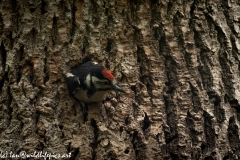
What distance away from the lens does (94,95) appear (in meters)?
2.95

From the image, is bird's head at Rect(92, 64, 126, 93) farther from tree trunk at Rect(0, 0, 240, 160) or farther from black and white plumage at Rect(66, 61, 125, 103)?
tree trunk at Rect(0, 0, 240, 160)

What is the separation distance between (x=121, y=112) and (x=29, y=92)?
0.68 metres

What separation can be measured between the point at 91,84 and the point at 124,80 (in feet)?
0.82

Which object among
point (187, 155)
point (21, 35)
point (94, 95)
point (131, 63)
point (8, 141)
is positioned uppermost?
point (21, 35)

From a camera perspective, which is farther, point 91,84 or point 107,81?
point 91,84

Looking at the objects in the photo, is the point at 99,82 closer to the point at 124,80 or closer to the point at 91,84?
the point at 91,84

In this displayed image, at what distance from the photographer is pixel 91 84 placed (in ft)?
9.86

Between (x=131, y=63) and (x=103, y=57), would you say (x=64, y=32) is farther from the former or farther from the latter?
(x=131, y=63)

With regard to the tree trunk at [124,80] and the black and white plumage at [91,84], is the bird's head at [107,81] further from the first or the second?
A: the tree trunk at [124,80]

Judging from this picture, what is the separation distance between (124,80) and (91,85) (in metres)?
0.25

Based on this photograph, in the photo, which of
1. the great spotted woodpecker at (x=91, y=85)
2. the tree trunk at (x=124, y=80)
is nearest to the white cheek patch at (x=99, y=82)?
the great spotted woodpecker at (x=91, y=85)

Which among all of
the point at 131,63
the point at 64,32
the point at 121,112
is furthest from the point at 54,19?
the point at 121,112

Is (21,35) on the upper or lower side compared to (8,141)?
upper

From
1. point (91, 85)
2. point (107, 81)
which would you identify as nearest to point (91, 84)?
point (91, 85)
